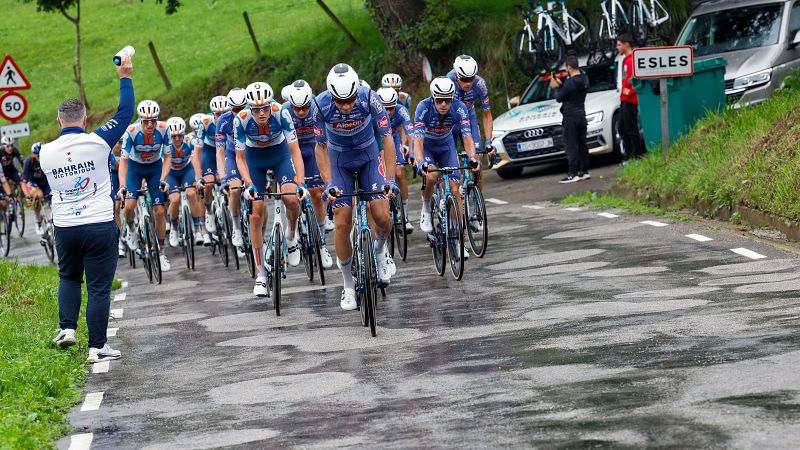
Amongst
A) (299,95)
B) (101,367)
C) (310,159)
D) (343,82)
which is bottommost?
(101,367)

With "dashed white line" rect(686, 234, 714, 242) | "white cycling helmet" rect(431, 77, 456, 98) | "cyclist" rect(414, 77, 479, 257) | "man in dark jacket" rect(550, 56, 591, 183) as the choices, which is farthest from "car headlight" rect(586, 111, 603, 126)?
"white cycling helmet" rect(431, 77, 456, 98)

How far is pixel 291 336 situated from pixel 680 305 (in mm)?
3016

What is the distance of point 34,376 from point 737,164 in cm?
949

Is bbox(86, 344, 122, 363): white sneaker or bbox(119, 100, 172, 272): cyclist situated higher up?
bbox(119, 100, 172, 272): cyclist

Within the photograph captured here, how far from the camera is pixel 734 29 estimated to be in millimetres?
22375

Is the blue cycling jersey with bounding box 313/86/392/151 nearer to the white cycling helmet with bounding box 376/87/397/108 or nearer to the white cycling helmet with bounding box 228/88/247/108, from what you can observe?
the white cycling helmet with bounding box 228/88/247/108

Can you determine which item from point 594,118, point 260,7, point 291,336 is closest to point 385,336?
point 291,336

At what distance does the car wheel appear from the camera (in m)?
25.2

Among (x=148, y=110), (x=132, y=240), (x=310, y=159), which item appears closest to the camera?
(x=310, y=159)

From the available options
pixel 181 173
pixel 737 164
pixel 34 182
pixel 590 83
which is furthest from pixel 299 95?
pixel 590 83

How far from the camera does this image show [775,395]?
714 cm

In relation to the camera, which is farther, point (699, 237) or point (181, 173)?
point (181, 173)

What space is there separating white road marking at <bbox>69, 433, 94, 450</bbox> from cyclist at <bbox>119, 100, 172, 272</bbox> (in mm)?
9282

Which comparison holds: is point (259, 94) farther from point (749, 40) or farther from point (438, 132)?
point (749, 40)
